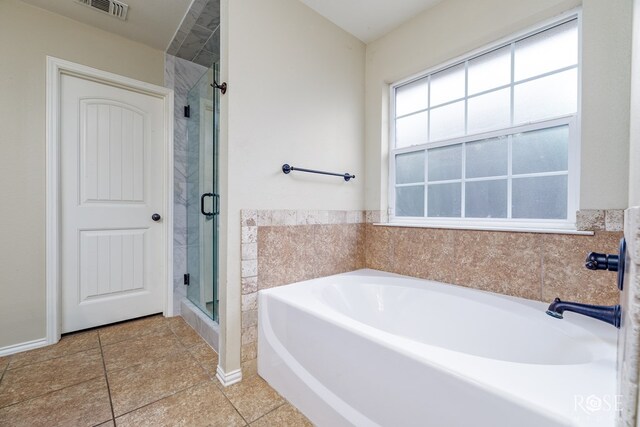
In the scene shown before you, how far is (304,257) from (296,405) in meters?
0.81

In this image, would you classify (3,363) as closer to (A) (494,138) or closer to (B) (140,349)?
(B) (140,349)

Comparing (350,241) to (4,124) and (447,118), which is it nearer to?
(447,118)

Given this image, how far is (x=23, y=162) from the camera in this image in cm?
184

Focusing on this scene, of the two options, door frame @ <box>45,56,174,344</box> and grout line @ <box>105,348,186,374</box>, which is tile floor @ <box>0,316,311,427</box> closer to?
grout line @ <box>105,348,186,374</box>

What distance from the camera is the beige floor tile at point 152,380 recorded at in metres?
1.35

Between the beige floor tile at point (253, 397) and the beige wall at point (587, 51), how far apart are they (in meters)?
1.79

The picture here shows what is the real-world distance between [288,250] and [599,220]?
61.9 inches

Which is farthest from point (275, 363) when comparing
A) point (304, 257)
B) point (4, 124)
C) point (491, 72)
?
point (4, 124)

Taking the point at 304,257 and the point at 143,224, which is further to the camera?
the point at 143,224

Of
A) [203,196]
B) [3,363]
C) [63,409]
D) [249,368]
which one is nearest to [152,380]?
[63,409]

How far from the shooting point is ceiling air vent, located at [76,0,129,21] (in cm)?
186

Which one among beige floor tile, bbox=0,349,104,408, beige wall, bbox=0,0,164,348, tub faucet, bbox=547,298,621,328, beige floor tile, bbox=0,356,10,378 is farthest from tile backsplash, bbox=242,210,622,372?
beige wall, bbox=0,0,164,348

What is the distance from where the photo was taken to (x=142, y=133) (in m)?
2.37

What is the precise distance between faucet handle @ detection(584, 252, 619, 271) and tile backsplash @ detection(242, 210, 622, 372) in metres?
0.68
